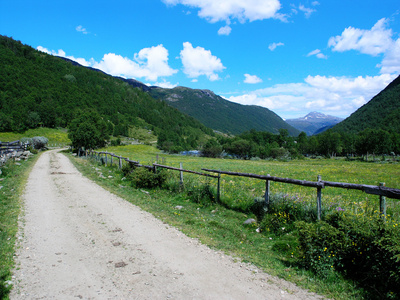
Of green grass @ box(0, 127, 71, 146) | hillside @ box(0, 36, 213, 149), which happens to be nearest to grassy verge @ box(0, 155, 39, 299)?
hillside @ box(0, 36, 213, 149)

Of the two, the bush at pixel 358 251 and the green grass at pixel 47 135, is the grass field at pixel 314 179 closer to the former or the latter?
the bush at pixel 358 251

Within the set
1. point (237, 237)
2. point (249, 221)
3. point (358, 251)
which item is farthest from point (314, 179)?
point (358, 251)

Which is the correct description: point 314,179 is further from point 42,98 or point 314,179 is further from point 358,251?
point 42,98

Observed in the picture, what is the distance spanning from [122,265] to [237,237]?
3714mm

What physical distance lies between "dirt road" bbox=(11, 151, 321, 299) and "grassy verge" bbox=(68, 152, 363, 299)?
425mm

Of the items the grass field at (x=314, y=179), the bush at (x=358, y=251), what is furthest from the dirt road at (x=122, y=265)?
the grass field at (x=314, y=179)

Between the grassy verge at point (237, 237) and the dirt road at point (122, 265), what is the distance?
43 cm

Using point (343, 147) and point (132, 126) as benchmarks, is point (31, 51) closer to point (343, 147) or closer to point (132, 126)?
point (132, 126)

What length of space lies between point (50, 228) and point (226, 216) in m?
6.48

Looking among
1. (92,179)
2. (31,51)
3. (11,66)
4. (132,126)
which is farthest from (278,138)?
(31,51)

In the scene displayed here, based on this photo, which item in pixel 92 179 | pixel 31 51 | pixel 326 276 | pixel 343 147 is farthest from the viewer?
pixel 31 51

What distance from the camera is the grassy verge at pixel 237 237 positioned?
486cm

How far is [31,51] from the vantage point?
198 meters

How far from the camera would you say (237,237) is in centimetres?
747
